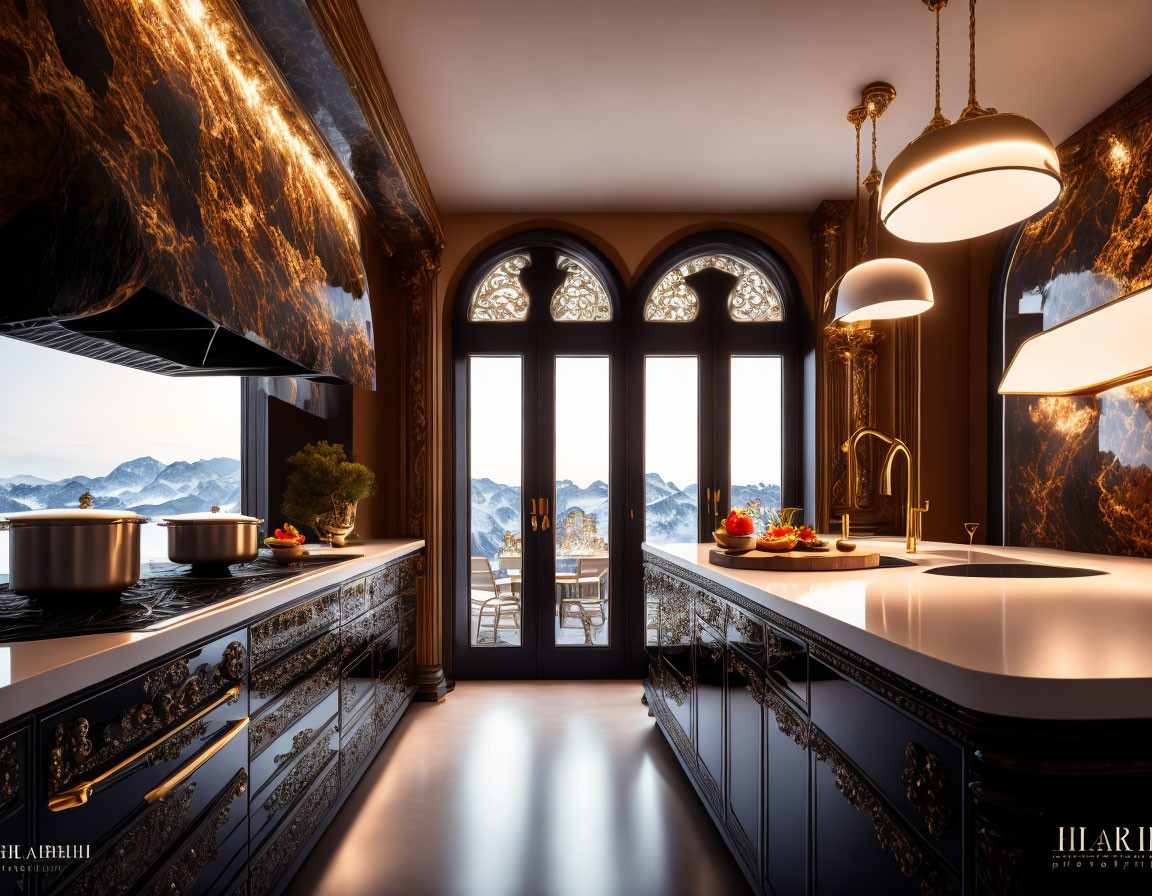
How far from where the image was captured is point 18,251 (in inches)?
45.3

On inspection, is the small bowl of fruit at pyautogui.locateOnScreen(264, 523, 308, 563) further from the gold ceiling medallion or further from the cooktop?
the gold ceiling medallion

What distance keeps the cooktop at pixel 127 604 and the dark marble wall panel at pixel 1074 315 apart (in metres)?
3.40

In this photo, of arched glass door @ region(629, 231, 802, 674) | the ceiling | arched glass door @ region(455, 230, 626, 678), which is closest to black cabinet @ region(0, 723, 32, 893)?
the ceiling

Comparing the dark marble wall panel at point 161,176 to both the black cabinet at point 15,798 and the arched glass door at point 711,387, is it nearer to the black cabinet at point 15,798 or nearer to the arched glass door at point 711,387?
the black cabinet at point 15,798

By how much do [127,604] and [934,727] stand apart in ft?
5.21

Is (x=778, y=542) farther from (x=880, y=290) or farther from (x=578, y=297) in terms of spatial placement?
(x=578, y=297)

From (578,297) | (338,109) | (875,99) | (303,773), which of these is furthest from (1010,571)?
(578,297)

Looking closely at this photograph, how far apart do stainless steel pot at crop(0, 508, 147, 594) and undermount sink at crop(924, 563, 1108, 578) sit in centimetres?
210

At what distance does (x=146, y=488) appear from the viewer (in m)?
2.52

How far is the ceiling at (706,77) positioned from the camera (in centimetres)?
256

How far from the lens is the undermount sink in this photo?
2023 mm

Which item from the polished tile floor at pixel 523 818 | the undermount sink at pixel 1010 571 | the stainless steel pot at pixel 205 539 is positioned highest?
the stainless steel pot at pixel 205 539

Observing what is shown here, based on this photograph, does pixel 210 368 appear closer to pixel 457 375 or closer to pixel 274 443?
pixel 274 443

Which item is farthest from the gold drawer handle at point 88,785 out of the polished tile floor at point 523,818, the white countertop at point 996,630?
the white countertop at point 996,630
